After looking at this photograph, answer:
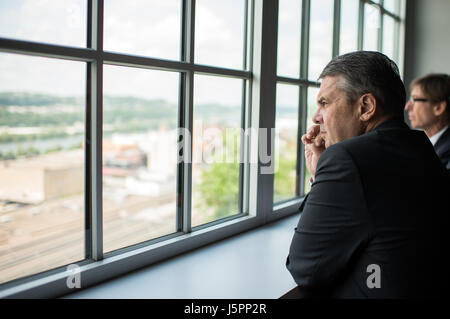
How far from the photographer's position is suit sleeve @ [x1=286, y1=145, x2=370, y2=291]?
113 centimetres

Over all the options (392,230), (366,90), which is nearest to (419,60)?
(366,90)

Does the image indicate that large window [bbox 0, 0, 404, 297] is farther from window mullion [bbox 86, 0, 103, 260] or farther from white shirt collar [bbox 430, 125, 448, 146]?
white shirt collar [bbox 430, 125, 448, 146]

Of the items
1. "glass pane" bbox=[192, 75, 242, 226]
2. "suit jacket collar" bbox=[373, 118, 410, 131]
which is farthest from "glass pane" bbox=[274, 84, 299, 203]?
"suit jacket collar" bbox=[373, 118, 410, 131]

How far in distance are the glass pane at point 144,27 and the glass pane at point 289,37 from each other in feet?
2.91

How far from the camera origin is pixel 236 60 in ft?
7.26

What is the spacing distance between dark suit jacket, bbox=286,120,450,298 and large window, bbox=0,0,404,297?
0.75m

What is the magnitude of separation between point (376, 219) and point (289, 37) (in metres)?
1.81

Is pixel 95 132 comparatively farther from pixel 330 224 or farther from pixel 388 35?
pixel 388 35

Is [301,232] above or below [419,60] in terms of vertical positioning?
below

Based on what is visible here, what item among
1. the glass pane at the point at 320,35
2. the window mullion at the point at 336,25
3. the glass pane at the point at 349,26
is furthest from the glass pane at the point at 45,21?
the glass pane at the point at 349,26

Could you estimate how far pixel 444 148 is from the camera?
2.76 meters

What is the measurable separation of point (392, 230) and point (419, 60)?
420 centimetres

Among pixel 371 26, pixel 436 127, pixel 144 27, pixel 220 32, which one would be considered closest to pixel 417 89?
pixel 436 127
